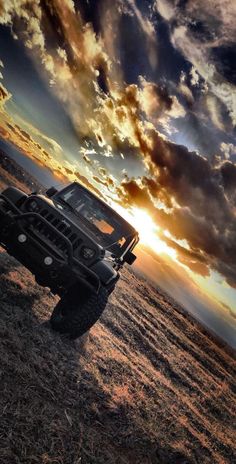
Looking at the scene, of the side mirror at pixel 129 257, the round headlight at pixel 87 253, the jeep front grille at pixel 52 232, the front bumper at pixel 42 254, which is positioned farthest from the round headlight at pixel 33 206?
the side mirror at pixel 129 257

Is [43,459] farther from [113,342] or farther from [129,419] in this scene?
[113,342]

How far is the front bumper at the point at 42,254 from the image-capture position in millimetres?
4434

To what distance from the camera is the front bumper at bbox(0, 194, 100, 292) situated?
443 cm

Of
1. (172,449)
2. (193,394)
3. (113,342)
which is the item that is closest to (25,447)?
(172,449)

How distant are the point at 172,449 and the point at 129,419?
0.72 m

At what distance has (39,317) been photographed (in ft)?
17.0

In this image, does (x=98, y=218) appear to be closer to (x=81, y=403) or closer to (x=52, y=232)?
(x=52, y=232)

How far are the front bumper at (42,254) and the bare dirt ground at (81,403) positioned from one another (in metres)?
0.74

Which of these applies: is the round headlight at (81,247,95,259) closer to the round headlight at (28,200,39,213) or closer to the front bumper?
the front bumper

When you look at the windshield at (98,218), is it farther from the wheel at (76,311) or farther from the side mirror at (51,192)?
the wheel at (76,311)

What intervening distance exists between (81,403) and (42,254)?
1906mm

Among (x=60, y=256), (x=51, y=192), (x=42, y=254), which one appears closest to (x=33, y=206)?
(x=42, y=254)

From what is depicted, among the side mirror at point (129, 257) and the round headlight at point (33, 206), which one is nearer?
the round headlight at point (33, 206)

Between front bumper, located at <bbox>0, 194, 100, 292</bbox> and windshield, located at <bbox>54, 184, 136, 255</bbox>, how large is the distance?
199 cm
